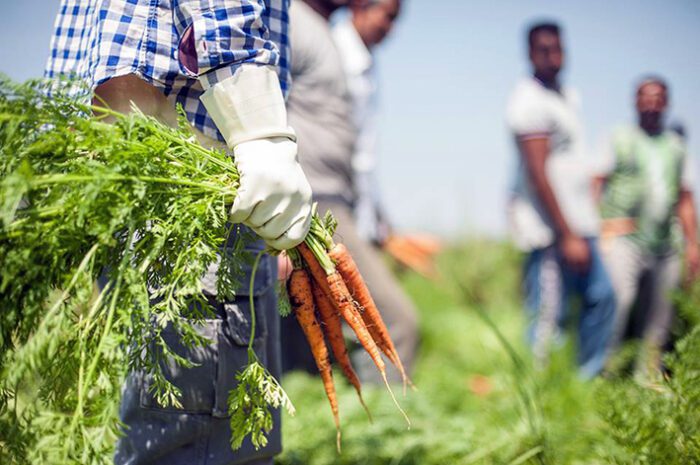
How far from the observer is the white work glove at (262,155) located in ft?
4.93

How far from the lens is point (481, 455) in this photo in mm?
2496

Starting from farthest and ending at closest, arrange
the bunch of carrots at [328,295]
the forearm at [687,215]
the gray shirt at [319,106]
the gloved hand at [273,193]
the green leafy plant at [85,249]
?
the forearm at [687,215], the gray shirt at [319,106], the bunch of carrots at [328,295], the gloved hand at [273,193], the green leafy plant at [85,249]

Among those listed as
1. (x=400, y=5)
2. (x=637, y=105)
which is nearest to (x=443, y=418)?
(x=400, y=5)

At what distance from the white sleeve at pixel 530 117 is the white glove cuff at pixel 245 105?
2954mm

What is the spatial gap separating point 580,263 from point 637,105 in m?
1.43

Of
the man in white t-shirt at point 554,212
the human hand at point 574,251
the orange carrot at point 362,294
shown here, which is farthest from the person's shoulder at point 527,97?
the orange carrot at point 362,294

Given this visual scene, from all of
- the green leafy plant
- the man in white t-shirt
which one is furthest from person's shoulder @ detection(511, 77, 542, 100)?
the green leafy plant

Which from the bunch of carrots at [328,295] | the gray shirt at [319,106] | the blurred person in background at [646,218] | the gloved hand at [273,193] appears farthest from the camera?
the blurred person in background at [646,218]

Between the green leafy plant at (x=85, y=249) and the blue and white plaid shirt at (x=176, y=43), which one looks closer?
the green leafy plant at (x=85, y=249)

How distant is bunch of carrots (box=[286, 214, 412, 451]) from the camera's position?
5.64 ft

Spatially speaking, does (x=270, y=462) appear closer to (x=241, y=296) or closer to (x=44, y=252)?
(x=241, y=296)

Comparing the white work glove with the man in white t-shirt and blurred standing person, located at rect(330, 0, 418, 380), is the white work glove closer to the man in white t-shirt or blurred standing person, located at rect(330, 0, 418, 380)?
blurred standing person, located at rect(330, 0, 418, 380)

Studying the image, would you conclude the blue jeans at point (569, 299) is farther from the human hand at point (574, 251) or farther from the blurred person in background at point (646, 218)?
the blurred person in background at point (646, 218)

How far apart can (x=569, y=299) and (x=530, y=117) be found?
1.20 metres
